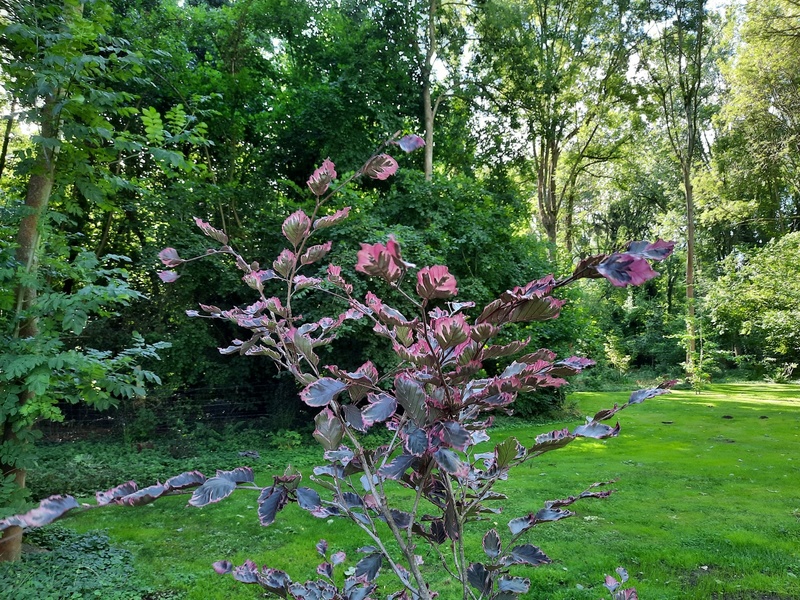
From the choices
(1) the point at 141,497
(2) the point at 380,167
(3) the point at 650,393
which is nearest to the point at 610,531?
(3) the point at 650,393

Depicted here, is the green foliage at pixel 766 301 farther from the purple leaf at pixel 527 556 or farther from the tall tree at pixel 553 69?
the purple leaf at pixel 527 556

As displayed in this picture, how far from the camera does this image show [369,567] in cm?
100

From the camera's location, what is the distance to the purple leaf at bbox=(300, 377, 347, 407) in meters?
0.77

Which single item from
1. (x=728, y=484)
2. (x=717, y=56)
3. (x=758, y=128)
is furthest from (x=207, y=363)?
(x=717, y=56)

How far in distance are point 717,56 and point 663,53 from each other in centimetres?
442

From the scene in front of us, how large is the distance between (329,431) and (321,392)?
224 mm

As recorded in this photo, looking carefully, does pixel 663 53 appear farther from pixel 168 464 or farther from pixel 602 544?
pixel 168 464

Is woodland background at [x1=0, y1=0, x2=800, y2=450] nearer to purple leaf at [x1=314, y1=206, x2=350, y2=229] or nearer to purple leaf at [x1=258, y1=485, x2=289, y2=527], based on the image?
purple leaf at [x1=314, y1=206, x2=350, y2=229]

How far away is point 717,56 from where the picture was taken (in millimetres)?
15891

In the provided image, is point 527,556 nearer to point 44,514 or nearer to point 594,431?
point 594,431

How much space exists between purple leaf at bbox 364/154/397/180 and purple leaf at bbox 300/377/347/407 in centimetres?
52

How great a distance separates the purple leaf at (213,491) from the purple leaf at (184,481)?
2 centimetres

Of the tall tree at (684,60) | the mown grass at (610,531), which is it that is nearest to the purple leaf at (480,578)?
the mown grass at (610,531)

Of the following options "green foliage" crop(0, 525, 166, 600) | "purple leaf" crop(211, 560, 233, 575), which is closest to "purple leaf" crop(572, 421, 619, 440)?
"purple leaf" crop(211, 560, 233, 575)
